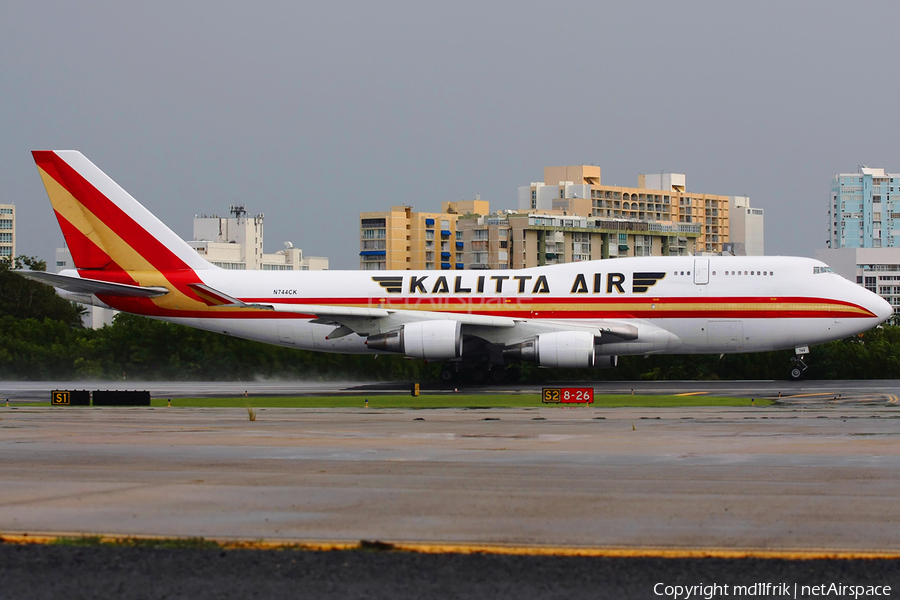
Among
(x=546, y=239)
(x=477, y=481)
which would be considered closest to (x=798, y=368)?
(x=477, y=481)

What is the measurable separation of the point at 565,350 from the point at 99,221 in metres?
20.3

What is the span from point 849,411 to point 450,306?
57.7 ft

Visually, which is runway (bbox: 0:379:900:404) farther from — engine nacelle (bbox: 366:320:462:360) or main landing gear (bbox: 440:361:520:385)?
engine nacelle (bbox: 366:320:462:360)

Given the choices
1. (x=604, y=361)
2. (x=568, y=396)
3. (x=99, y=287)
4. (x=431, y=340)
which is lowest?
(x=568, y=396)

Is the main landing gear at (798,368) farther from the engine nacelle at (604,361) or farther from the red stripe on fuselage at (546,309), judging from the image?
the engine nacelle at (604,361)

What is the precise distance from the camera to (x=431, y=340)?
37.9 meters

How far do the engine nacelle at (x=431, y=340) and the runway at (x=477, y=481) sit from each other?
39.7 feet

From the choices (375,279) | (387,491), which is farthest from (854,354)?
(387,491)

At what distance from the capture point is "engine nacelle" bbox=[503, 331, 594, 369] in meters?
37.3

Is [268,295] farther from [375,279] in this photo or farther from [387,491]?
[387,491]

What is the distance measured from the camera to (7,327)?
57.3 metres

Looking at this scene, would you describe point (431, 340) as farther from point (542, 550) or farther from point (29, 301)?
point (29, 301)

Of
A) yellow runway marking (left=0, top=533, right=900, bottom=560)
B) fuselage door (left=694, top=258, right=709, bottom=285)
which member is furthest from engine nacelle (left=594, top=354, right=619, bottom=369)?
yellow runway marking (left=0, top=533, right=900, bottom=560)

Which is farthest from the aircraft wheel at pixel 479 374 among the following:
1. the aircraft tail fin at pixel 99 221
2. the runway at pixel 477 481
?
the runway at pixel 477 481
